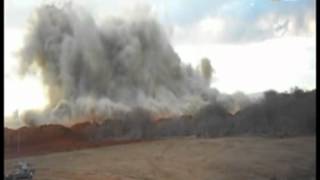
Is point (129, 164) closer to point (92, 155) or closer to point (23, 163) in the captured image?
point (92, 155)

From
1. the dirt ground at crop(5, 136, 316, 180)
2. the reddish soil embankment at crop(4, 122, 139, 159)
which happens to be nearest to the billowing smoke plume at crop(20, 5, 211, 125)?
the reddish soil embankment at crop(4, 122, 139, 159)

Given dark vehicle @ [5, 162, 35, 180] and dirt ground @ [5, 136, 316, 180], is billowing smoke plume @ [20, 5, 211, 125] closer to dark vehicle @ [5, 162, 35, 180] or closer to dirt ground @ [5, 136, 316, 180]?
dirt ground @ [5, 136, 316, 180]

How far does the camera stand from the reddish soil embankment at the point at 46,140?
362 inches

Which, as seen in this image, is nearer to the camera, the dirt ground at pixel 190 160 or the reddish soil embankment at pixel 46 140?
the reddish soil embankment at pixel 46 140

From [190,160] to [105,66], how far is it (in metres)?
1.91

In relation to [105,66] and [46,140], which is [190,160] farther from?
[46,140]

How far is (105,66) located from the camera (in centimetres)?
978

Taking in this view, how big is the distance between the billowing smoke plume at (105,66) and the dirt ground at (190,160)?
58cm

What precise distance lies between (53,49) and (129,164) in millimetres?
2045

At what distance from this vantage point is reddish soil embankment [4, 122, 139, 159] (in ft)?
30.1

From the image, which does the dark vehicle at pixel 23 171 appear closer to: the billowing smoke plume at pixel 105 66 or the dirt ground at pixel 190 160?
the dirt ground at pixel 190 160

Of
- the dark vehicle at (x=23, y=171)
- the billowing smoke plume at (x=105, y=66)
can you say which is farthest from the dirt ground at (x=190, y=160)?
the billowing smoke plume at (x=105, y=66)

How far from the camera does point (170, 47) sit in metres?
9.90

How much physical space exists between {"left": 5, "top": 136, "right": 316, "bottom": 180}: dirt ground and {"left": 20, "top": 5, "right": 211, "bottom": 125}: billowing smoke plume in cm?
58
